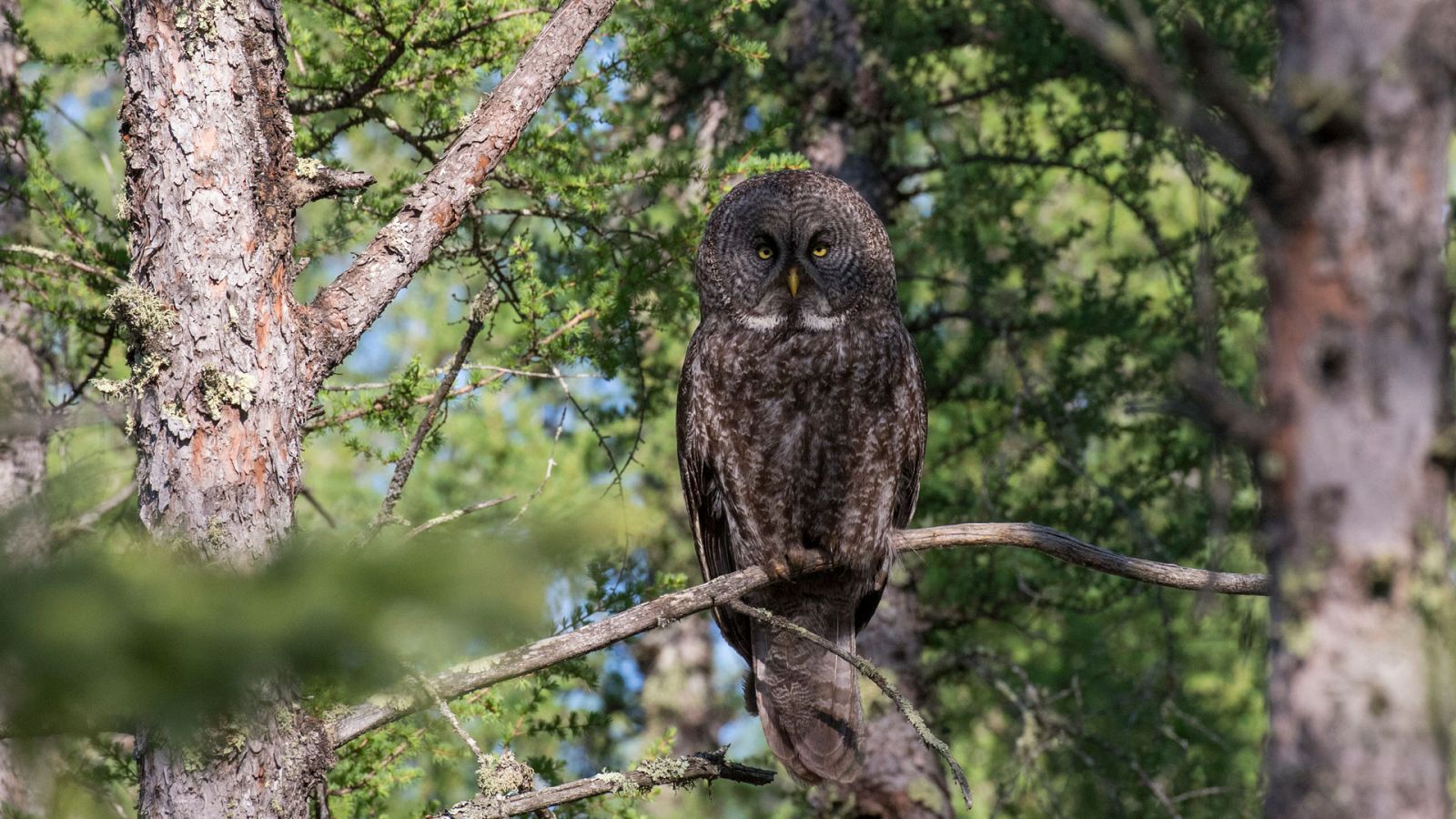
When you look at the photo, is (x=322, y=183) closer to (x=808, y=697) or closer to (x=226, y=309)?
(x=226, y=309)

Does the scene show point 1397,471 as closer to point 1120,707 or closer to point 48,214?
point 48,214

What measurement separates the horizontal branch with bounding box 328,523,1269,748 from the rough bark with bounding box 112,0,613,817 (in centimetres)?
22

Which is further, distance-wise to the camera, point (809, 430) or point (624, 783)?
point (809, 430)

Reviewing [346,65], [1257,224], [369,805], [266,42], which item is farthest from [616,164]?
[1257,224]

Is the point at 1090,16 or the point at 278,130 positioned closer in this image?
the point at 1090,16

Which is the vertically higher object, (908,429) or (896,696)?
(908,429)

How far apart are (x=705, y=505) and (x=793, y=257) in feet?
3.54

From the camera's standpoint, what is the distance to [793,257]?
221 inches

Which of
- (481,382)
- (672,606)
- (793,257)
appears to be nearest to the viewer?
(672,606)

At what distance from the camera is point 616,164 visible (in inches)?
217

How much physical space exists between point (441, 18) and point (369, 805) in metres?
3.00

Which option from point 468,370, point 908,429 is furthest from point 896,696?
point 468,370

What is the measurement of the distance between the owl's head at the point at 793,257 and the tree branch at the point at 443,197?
152 cm

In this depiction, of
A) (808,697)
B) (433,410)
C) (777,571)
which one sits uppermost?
(433,410)
